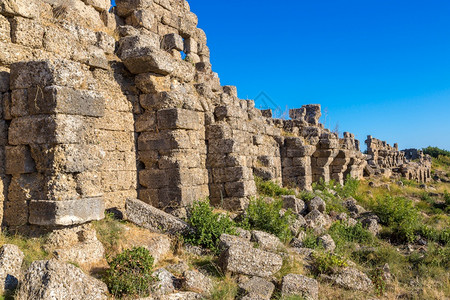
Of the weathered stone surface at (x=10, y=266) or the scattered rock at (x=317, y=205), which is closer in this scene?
the weathered stone surface at (x=10, y=266)

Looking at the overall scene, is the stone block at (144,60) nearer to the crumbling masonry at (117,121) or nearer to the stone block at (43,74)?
the crumbling masonry at (117,121)

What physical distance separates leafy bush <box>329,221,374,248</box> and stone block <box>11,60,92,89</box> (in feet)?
23.7

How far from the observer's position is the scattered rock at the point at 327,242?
30.7 ft

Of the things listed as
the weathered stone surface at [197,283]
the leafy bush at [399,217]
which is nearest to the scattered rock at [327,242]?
the leafy bush at [399,217]

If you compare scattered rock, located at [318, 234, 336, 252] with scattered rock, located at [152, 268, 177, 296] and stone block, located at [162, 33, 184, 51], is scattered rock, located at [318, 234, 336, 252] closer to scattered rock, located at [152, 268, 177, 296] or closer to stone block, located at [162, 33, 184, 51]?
scattered rock, located at [152, 268, 177, 296]

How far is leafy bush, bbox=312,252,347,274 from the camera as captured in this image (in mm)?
7625

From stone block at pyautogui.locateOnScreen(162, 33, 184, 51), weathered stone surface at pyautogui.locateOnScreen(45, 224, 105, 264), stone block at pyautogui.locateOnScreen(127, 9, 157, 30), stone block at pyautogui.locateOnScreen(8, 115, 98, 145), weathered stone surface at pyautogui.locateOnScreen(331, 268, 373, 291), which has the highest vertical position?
stone block at pyautogui.locateOnScreen(127, 9, 157, 30)

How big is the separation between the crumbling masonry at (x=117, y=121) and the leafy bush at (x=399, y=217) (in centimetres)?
355

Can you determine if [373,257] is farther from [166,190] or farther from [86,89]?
[86,89]

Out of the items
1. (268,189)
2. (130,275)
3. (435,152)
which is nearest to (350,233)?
(268,189)

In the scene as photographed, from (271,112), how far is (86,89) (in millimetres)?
12661

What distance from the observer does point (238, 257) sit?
6.88 meters

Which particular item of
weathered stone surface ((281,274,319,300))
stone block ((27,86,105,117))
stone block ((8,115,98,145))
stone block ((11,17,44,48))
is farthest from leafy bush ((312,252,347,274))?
stone block ((11,17,44,48))

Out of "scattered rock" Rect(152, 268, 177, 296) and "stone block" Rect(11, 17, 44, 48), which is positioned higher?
"stone block" Rect(11, 17, 44, 48)
